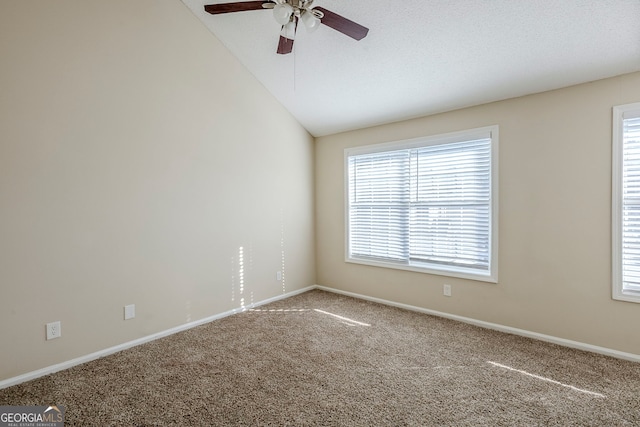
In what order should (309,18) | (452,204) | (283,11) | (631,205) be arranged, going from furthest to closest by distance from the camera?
(452,204), (631,205), (309,18), (283,11)

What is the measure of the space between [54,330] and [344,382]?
2261 mm

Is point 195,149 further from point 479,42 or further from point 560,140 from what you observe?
point 560,140

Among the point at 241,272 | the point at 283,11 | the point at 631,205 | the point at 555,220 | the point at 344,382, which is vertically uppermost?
the point at 283,11

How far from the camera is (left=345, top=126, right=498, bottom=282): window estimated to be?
132 inches

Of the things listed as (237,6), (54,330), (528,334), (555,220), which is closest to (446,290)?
(528,334)

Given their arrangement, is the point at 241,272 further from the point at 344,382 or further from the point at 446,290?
the point at 446,290

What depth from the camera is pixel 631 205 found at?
2.60m

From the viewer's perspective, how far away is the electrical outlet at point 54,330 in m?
2.44

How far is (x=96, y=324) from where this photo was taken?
269 cm

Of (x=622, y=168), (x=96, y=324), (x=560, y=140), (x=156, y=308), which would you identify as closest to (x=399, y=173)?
(x=560, y=140)

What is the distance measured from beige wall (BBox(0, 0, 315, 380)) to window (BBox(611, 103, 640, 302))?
3.46m

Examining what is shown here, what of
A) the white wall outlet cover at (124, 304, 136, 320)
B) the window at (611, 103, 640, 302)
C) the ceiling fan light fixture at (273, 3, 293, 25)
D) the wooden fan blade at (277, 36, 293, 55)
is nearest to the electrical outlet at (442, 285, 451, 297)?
the window at (611, 103, 640, 302)

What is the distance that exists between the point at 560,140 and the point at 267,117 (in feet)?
10.3

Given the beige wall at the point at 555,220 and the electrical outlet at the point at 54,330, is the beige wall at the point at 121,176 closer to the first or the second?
→ the electrical outlet at the point at 54,330
